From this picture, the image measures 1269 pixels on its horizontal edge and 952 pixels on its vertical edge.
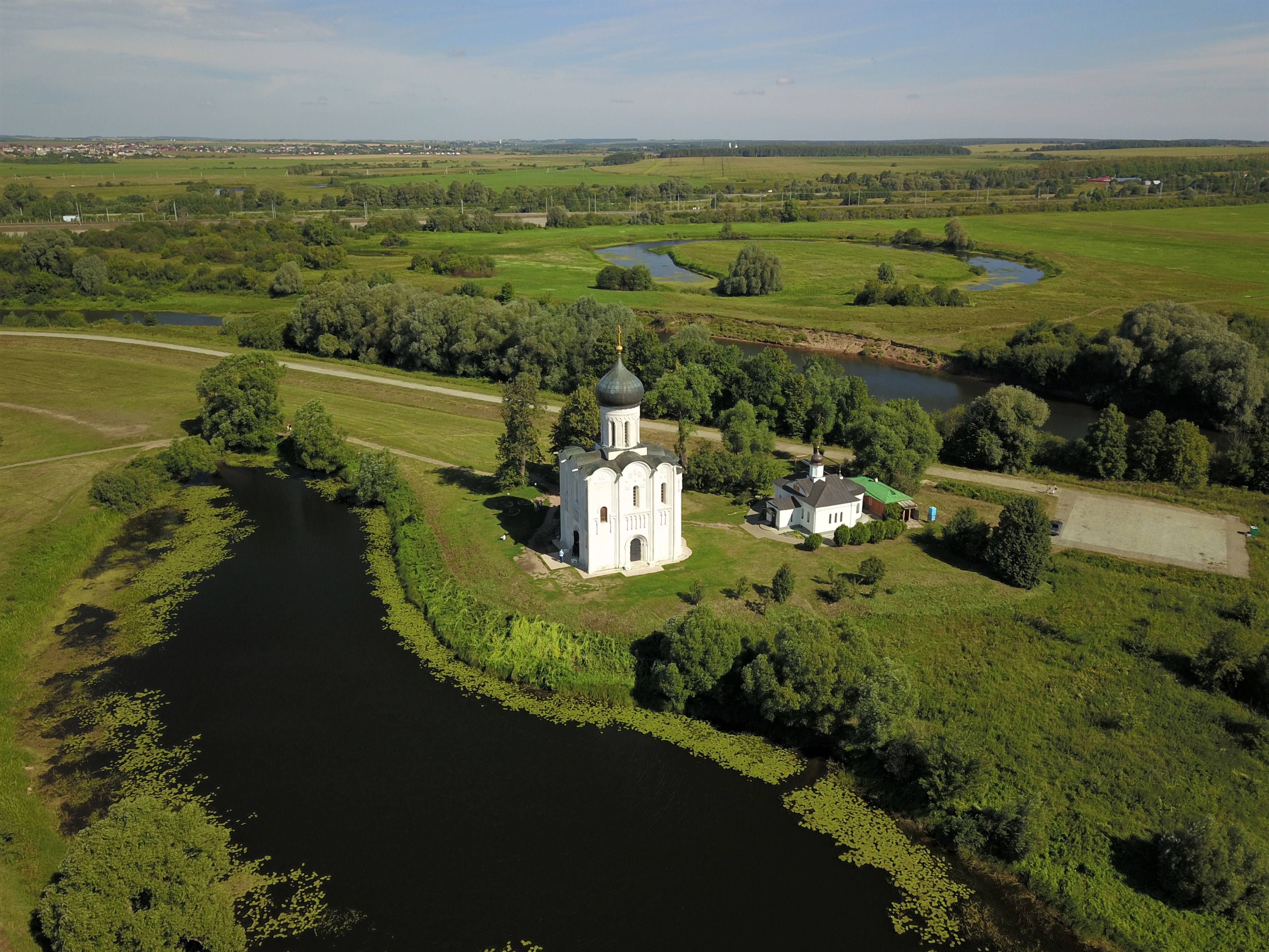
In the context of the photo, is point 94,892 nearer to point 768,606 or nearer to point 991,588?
point 768,606

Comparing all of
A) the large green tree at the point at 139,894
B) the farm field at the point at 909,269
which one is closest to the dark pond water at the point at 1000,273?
the farm field at the point at 909,269

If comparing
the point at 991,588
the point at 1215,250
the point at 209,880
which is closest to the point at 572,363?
→ the point at 991,588

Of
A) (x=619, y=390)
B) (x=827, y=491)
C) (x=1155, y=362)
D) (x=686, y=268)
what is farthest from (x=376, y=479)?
(x=686, y=268)

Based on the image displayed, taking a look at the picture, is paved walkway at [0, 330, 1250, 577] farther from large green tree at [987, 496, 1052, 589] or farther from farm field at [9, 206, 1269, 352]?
farm field at [9, 206, 1269, 352]

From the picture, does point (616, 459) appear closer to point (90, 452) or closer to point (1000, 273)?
point (90, 452)

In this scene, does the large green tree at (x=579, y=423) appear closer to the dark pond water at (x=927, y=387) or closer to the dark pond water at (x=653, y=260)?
the dark pond water at (x=927, y=387)

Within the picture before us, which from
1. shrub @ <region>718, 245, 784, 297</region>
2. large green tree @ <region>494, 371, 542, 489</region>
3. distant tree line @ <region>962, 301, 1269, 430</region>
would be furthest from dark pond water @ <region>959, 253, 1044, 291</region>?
large green tree @ <region>494, 371, 542, 489</region>
